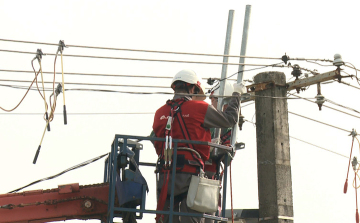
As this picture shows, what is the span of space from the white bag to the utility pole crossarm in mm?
3585

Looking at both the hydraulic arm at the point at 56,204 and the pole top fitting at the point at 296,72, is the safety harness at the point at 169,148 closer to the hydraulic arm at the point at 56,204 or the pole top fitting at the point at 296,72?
the hydraulic arm at the point at 56,204

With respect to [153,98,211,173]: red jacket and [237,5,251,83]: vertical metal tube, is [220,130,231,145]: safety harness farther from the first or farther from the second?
[153,98,211,173]: red jacket

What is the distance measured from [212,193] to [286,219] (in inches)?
91.0

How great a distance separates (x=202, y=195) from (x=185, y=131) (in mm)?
830

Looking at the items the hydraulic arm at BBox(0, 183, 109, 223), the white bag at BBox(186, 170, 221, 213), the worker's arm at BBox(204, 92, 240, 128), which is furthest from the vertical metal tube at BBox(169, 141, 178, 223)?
the hydraulic arm at BBox(0, 183, 109, 223)

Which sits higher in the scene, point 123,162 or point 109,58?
point 109,58

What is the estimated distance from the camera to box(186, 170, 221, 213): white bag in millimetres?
8523

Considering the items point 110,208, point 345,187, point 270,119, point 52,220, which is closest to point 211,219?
point 110,208

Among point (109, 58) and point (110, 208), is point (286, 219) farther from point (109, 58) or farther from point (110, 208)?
point (109, 58)

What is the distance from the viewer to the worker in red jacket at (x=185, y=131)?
8.77 m

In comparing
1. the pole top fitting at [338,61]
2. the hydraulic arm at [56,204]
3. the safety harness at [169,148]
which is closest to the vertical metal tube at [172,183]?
the safety harness at [169,148]

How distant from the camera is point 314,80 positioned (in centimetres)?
1190

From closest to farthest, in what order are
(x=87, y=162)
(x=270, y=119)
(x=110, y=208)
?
(x=110, y=208)
(x=87, y=162)
(x=270, y=119)

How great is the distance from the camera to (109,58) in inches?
507
